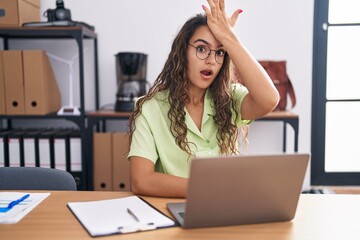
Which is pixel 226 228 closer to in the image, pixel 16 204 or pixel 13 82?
pixel 16 204

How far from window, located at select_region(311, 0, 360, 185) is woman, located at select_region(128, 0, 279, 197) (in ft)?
4.89

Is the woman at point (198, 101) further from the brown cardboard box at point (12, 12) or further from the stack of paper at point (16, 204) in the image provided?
the brown cardboard box at point (12, 12)

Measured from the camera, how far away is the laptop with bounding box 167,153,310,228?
0.81 metres

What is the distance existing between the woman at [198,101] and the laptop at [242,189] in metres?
Result: 0.38

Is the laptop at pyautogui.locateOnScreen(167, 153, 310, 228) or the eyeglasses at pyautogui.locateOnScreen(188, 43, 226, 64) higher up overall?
the eyeglasses at pyautogui.locateOnScreen(188, 43, 226, 64)

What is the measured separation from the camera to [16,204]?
108 cm

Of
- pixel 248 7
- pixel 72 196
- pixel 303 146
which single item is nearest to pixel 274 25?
pixel 248 7

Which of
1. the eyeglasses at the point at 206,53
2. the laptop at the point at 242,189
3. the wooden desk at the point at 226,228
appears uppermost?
the eyeglasses at the point at 206,53

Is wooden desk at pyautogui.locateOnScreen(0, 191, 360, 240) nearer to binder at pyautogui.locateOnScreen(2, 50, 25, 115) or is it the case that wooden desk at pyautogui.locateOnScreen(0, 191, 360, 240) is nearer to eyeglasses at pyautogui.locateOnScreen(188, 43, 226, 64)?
eyeglasses at pyautogui.locateOnScreen(188, 43, 226, 64)

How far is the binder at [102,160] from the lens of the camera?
2438mm

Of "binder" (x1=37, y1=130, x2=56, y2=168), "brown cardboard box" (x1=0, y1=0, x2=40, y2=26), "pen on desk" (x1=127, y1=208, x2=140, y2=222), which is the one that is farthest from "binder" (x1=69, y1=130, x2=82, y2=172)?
"pen on desk" (x1=127, y1=208, x2=140, y2=222)

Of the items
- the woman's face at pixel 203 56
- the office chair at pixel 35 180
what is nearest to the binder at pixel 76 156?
the office chair at pixel 35 180

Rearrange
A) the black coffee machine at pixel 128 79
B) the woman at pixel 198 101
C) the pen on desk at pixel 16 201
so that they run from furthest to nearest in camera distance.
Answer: the black coffee machine at pixel 128 79, the woman at pixel 198 101, the pen on desk at pixel 16 201

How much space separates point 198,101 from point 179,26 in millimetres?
1332
